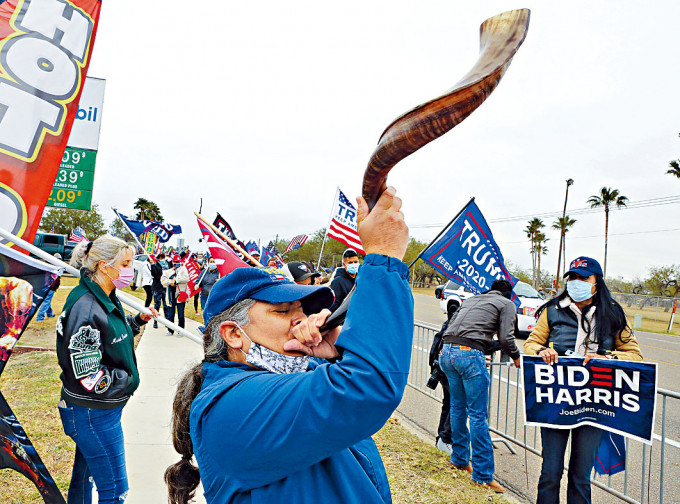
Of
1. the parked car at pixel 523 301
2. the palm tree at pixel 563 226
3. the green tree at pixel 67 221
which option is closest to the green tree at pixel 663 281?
the palm tree at pixel 563 226

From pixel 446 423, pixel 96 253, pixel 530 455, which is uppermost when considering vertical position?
pixel 96 253

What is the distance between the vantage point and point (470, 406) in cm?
455

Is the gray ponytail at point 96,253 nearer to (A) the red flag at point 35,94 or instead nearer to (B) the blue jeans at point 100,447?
(A) the red flag at point 35,94

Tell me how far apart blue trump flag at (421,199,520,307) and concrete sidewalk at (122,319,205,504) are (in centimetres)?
316

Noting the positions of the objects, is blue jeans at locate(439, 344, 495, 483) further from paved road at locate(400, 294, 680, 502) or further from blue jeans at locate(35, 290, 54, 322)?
blue jeans at locate(35, 290, 54, 322)

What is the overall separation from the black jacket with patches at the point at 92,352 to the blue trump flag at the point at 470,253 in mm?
3513

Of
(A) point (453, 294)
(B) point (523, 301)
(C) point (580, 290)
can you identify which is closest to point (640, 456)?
(C) point (580, 290)

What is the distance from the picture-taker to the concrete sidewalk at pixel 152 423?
13.2ft

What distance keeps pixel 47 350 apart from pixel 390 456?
7514mm

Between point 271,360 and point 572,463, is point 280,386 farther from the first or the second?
point 572,463

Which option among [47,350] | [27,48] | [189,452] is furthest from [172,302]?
[189,452]

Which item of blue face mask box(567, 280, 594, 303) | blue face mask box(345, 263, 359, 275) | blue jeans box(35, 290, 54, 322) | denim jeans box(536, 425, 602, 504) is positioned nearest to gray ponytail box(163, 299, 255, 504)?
blue jeans box(35, 290, 54, 322)

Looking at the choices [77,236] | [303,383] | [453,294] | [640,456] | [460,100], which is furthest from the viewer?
[453,294]

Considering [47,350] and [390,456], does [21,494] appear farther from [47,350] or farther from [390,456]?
[47,350]
